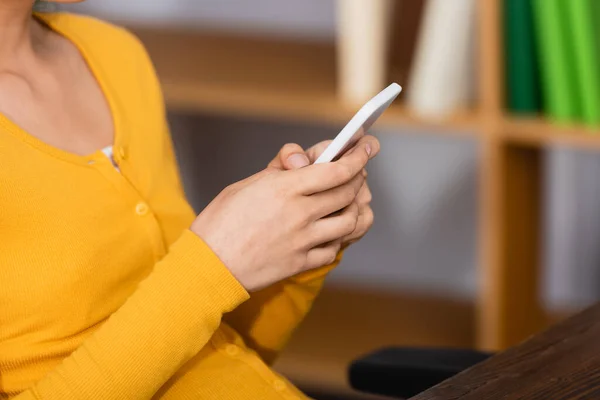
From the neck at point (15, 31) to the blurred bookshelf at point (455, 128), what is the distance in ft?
2.99

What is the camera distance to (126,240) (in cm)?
100

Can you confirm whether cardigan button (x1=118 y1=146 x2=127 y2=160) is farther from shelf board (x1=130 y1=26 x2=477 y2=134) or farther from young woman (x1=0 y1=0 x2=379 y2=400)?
shelf board (x1=130 y1=26 x2=477 y2=134)

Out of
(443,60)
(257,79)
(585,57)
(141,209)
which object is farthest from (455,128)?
(141,209)

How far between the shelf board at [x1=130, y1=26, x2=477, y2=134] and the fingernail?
91 centimetres

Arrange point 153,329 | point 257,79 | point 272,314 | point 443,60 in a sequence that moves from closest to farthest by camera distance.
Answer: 1. point 153,329
2. point 272,314
3. point 443,60
4. point 257,79

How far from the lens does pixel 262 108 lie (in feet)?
6.47

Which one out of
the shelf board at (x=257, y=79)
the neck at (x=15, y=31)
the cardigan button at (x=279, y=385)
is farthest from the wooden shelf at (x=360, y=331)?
the neck at (x=15, y=31)

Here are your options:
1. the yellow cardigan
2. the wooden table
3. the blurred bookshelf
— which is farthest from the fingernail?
the blurred bookshelf

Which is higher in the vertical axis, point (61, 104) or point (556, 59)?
point (61, 104)

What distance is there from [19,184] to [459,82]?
1066mm

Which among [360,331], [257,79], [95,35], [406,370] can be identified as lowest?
[360,331]

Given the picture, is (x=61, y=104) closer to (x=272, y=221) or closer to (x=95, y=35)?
(x=95, y=35)

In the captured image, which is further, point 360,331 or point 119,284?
point 360,331

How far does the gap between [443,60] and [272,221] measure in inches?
39.3
